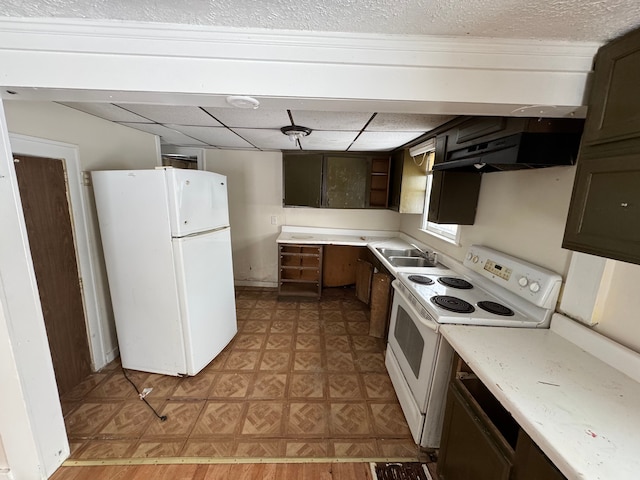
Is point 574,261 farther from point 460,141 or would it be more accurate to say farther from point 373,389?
point 373,389

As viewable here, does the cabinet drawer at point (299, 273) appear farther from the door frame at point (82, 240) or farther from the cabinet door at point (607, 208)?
the cabinet door at point (607, 208)

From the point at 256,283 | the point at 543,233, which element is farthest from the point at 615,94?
the point at 256,283

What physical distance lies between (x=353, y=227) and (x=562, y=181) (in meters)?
2.56

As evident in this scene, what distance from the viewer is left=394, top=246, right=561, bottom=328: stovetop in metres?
1.26

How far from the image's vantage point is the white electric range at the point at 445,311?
4.18ft

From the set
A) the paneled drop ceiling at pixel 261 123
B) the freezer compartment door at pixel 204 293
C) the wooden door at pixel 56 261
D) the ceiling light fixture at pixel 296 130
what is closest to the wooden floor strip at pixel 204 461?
the freezer compartment door at pixel 204 293

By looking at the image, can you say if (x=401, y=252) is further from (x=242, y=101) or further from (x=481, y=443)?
(x=242, y=101)

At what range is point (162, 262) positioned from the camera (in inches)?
71.3

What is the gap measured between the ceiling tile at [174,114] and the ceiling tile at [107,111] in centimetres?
8

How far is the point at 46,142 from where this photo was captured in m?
1.59

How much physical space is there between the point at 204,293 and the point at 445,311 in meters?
1.76

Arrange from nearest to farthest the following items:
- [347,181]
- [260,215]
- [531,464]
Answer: [531,464] < [347,181] < [260,215]

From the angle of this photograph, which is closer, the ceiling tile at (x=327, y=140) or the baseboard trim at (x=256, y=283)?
the ceiling tile at (x=327, y=140)

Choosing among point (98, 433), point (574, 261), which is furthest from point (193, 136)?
point (574, 261)
